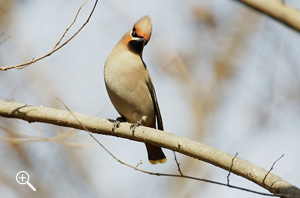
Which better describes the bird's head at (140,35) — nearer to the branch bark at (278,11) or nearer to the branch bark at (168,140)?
the branch bark at (168,140)

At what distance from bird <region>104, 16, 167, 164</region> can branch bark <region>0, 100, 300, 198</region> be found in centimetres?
75

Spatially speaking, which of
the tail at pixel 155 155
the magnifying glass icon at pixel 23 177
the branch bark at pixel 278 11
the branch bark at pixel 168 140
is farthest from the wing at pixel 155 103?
the branch bark at pixel 278 11

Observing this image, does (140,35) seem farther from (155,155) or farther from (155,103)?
(155,155)

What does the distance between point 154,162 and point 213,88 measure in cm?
303

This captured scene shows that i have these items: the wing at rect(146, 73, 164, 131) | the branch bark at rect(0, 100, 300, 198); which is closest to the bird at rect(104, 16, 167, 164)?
the wing at rect(146, 73, 164, 131)

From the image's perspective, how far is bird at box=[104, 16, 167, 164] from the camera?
17.1 ft

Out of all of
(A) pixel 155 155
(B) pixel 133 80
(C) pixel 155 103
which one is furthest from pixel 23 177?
(B) pixel 133 80

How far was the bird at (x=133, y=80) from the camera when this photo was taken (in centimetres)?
523

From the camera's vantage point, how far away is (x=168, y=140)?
4.00 meters

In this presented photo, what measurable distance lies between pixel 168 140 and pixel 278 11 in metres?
1.92

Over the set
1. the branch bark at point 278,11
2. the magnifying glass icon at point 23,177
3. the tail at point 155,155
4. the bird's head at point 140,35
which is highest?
the bird's head at point 140,35

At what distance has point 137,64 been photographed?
17.8 ft

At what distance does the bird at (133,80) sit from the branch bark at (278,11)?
9.90 feet

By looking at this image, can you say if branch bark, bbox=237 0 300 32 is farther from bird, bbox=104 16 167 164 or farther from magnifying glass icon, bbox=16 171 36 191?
magnifying glass icon, bbox=16 171 36 191
